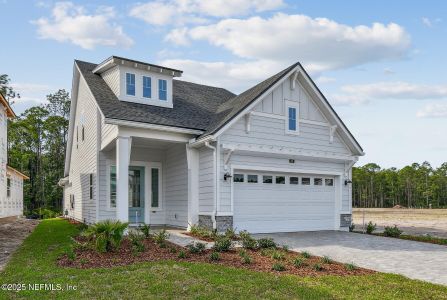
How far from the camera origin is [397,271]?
28.5 ft

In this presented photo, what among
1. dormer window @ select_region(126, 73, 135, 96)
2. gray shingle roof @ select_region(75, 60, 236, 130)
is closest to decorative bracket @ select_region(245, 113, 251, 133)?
gray shingle roof @ select_region(75, 60, 236, 130)

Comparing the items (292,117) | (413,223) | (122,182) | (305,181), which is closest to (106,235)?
(122,182)

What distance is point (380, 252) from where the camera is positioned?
11.2 m

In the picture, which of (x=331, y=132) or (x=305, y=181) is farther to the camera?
(x=331, y=132)

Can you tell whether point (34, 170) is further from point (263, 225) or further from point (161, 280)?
point (161, 280)

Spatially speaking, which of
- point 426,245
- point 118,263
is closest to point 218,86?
point 426,245

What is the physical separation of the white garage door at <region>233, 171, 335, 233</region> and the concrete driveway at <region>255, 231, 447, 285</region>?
2.20 ft

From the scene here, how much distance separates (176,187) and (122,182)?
12.1ft

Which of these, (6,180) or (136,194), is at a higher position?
(6,180)

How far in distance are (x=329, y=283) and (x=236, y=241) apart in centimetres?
504

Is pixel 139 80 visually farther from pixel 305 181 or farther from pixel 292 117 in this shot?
pixel 305 181

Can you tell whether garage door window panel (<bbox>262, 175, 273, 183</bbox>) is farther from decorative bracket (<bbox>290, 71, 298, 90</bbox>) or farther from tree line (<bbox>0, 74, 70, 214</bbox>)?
tree line (<bbox>0, 74, 70, 214</bbox>)

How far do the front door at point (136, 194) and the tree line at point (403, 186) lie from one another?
7675cm

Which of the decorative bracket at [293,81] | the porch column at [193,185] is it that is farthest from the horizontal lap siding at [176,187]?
the decorative bracket at [293,81]
